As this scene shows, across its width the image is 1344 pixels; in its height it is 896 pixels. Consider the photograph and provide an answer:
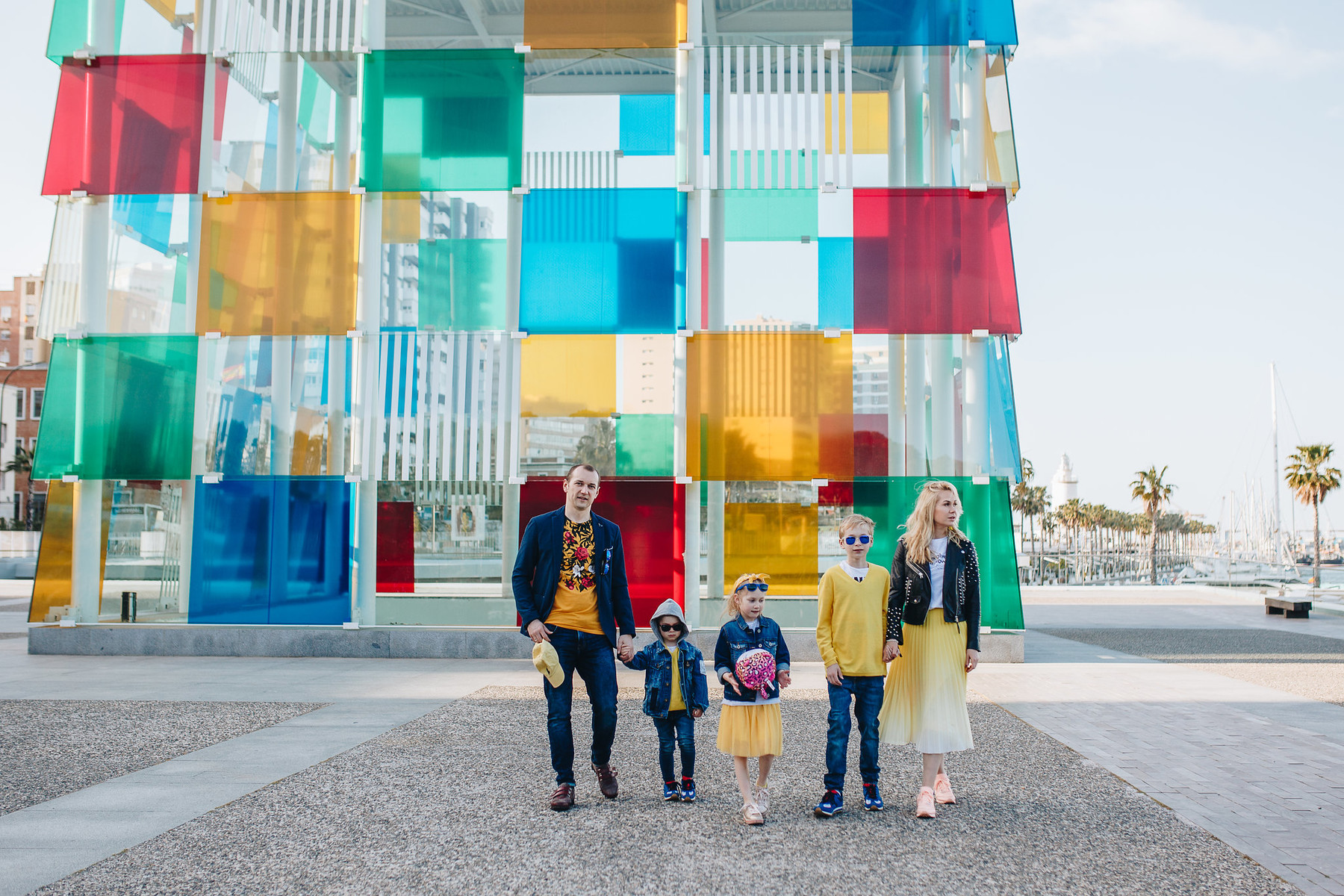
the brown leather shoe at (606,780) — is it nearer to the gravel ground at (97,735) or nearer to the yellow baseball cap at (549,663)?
the yellow baseball cap at (549,663)

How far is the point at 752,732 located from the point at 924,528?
4.92 ft

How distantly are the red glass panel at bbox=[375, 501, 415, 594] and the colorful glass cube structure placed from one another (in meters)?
0.04

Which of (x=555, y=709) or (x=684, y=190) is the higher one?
(x=684, y=190)

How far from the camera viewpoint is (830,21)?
14781mm

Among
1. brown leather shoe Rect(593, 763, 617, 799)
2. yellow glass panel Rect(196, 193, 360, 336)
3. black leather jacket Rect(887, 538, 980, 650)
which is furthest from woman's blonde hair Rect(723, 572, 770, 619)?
yellow glass panel Rect(196, 193, 360, 336)

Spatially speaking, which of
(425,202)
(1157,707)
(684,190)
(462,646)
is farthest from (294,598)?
(1157,707)

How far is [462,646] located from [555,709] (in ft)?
25.4

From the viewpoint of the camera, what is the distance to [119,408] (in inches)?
538

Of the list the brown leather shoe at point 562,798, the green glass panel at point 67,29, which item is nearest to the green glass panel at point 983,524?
the brown leather shoe at point 562,798

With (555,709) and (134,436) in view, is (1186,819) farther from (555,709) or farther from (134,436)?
(134,436)

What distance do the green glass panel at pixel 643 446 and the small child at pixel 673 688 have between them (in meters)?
7.29

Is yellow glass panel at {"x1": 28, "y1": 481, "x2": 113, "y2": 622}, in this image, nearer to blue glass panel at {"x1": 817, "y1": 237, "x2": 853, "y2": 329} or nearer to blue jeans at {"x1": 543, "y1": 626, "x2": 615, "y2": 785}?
blue glass panel at {"x1": 817, "y1": 237, "x2": 853, "y2": 329}

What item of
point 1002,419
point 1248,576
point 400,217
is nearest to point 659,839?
point 1002,419

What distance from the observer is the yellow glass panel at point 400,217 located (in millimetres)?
13766
